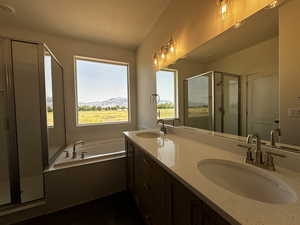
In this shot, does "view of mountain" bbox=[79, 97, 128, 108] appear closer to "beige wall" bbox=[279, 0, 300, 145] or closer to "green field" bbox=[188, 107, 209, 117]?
"green field" bbox=[188, 107, 209, 117]

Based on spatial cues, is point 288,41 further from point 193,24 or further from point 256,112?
point 193,24

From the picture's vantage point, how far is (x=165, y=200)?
0.93m

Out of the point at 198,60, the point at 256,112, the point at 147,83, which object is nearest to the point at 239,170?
the point at 256,112

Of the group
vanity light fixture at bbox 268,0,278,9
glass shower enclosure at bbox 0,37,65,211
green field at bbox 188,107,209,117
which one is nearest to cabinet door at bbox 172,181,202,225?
green field at bbox 188,107,209,117

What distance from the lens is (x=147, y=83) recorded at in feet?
8.95

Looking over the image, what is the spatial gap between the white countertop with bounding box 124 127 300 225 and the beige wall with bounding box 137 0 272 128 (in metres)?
0.97

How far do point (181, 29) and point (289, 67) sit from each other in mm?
1313

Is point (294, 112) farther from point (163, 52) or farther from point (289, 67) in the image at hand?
point (163, 52)

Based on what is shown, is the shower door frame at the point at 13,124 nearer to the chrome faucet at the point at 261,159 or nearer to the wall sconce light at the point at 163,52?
the wall sconce light at the point at 163,52

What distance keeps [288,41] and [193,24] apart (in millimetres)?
991

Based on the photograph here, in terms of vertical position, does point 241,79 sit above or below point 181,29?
below

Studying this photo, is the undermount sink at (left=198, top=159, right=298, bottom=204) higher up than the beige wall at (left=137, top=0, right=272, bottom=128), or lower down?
lower down

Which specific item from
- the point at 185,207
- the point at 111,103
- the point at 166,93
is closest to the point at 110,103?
the point at 111,103

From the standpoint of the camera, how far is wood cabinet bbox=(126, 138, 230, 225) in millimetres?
611
